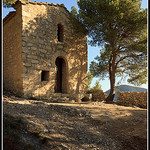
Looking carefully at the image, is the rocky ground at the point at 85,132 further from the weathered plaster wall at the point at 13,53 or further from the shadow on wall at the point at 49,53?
the weathered plaster wall at the point at 13,53

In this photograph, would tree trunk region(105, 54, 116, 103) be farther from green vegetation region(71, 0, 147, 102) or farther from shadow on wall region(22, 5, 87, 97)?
shadow on wall region(22, 5, 87, 97)

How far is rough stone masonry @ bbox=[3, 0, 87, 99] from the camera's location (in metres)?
8.12

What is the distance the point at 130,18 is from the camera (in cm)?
947

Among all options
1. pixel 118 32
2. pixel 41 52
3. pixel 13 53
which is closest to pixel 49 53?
pixel 41 52

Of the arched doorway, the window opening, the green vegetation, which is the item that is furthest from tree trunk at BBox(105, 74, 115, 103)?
the window opening

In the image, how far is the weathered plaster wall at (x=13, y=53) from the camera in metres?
8.18

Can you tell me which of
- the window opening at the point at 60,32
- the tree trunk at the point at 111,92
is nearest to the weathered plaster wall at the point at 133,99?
the tree trunk at the point at 111,92

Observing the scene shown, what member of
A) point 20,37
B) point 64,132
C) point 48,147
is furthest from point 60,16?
point 48,147

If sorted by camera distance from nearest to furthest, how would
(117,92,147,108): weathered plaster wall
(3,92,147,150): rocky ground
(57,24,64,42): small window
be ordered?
(3,92,147,150): rocky ground, (117,92,147,108): weathered plaster wall, (57,24,64,42): small window

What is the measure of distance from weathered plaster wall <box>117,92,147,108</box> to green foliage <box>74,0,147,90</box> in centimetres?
135

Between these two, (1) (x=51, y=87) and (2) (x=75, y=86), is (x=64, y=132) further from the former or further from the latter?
(2) (x=75, y=86)

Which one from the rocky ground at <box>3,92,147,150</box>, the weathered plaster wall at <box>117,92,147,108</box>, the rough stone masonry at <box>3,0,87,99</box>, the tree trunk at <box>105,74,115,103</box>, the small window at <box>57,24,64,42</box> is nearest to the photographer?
the rocky ground at <box>3,92,147,150</box>

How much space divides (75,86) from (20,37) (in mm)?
5032

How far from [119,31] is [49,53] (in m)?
5.23
